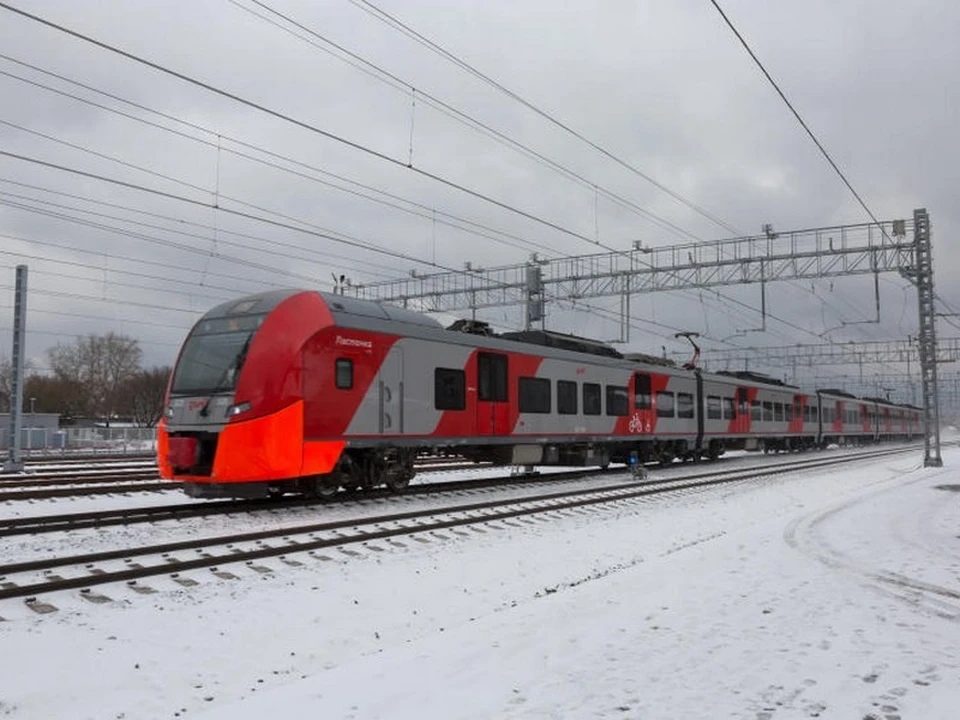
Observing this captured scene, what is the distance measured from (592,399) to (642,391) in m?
2.95

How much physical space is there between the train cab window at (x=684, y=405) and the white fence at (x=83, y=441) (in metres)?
23.6

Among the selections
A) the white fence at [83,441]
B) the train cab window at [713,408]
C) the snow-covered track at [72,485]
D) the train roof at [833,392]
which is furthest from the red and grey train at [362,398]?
the train roof at [833,392]

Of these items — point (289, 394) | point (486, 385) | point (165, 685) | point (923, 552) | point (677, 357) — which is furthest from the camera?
point (677, 357)

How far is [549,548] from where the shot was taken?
8.89 meters

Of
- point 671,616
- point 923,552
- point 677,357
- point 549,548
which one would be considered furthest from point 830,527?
point 677,357

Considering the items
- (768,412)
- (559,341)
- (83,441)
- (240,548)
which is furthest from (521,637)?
(83,441)

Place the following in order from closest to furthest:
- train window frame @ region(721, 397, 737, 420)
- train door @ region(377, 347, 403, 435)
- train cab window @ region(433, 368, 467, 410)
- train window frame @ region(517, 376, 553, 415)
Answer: train door @ region(377, 347, 403, 435)
train cab window @ region(433, 368, 467, 410)
train window frame @ region(517, 376, 553, 415)
train window frame @ region(721, 397, 737, 420)

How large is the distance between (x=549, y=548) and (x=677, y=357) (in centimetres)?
5467

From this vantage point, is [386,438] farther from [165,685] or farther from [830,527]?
[165,685]

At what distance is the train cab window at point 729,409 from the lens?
27391mm

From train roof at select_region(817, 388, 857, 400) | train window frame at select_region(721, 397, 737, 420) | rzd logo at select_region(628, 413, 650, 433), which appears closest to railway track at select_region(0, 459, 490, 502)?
rzd logo at select_region(628, 413, 650, 433)

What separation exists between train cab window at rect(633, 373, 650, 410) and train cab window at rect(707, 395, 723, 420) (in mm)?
5205

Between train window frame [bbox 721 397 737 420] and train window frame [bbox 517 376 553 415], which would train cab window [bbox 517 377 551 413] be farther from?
train window frame [bbox 721 397 737 420]

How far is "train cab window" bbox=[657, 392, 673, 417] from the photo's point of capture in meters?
22.6
